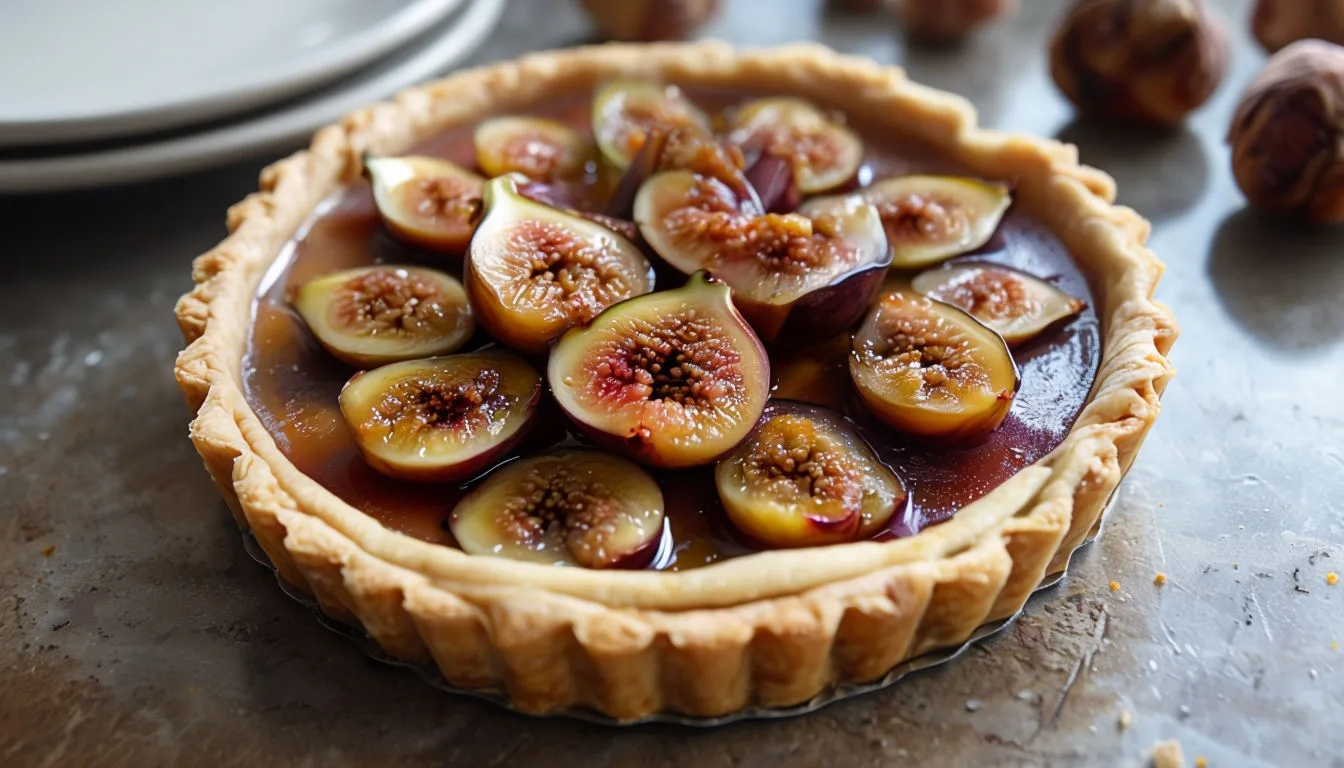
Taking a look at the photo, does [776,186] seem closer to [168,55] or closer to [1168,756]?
[1168,756]

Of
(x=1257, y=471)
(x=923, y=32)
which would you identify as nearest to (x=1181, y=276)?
(x=1257, y=471)

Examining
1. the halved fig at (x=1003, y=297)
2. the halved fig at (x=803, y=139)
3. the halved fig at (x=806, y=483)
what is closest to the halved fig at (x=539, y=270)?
the halved fig at (x=806, y=483)

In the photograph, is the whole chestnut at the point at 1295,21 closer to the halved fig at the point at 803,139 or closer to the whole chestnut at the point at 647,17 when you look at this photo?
the halved fig at the point at 803,139

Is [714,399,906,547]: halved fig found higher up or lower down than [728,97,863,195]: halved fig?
lower down

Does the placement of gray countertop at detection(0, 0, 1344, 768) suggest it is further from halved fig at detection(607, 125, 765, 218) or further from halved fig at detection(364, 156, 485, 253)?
halved fig at detection(607, 125, 765, 218)

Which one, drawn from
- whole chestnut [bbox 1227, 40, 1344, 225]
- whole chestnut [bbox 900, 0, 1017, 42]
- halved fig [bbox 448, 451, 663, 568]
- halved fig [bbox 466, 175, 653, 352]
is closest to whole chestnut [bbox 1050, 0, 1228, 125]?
whole chestnut [bbox 1227, 40, 1344, 225]

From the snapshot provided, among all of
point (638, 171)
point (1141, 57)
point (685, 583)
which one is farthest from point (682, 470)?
point (1141, 57)
